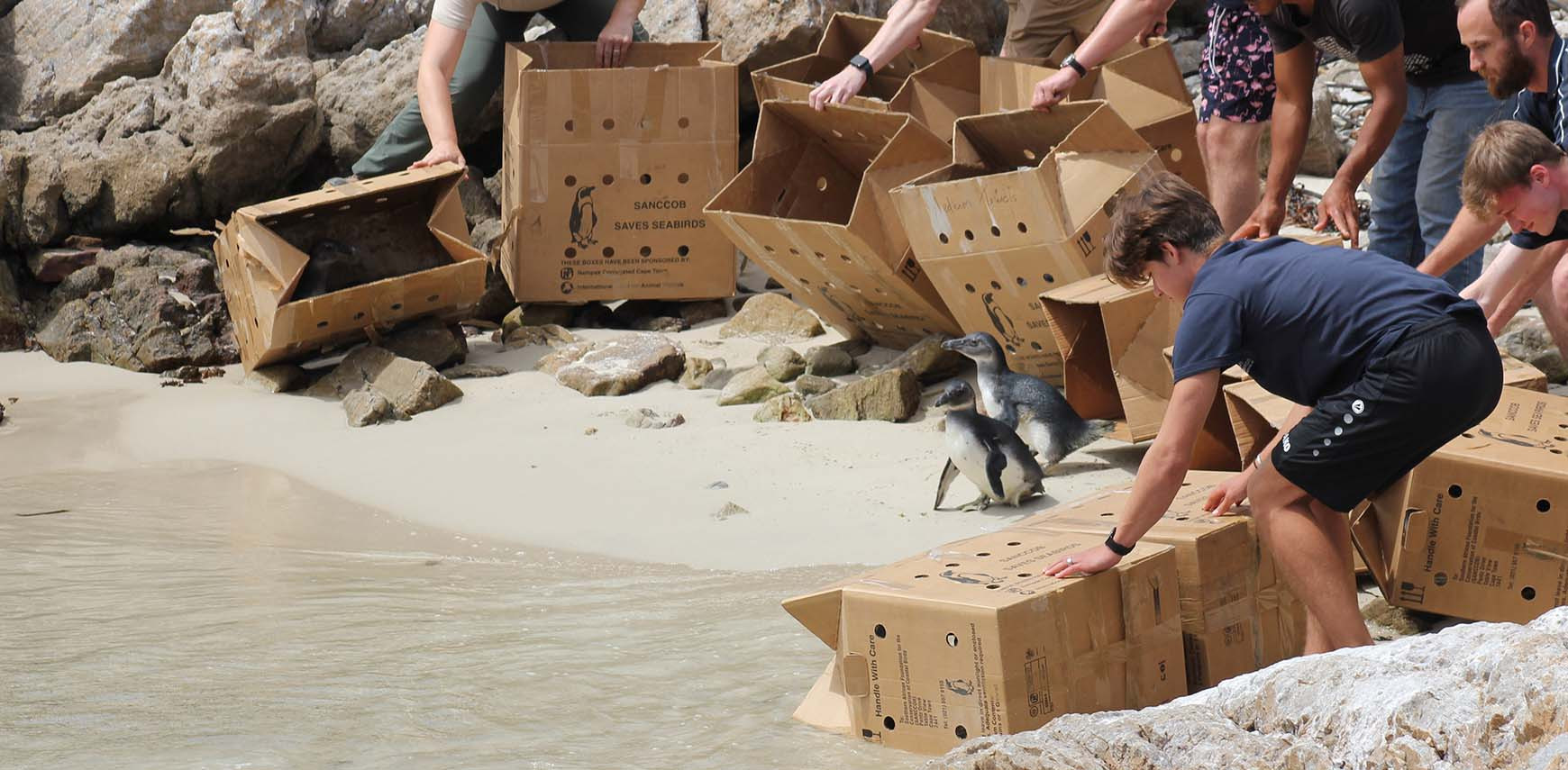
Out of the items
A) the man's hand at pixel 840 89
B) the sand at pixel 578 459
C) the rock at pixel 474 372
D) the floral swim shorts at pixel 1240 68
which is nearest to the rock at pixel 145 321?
the sand at pixel 578 459

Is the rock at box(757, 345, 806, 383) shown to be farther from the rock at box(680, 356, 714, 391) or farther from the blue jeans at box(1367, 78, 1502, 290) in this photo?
the blue jeans at box(1367, 78, 1502, 290)

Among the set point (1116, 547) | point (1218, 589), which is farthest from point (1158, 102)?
point (1116, 547)

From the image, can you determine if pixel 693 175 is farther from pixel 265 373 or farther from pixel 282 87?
pixel 282 87

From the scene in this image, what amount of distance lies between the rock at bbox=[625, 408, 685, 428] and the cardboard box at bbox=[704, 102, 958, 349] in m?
0.75

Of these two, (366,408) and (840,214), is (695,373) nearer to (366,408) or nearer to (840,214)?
(840,214)

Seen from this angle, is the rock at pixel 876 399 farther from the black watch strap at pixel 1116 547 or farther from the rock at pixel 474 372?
the black watch strap at pixel 1116 547

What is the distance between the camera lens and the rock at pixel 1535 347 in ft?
17.4

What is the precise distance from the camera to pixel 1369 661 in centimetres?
242

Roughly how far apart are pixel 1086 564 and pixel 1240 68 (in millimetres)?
2734

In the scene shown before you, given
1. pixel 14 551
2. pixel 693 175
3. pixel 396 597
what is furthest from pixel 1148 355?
pixel 14 551

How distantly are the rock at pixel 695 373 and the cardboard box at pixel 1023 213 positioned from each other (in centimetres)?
119

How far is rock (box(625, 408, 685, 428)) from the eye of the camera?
5.60 meters

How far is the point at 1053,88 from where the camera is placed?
16.8 feet

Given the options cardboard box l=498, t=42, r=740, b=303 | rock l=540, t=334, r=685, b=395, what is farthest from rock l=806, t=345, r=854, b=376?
cardboard box l=498, t=42, r=740, b=303
